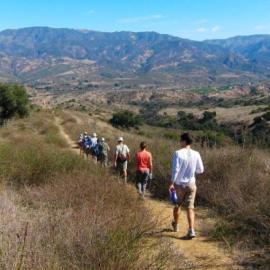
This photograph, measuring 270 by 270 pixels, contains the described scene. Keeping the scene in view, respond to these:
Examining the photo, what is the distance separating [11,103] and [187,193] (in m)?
49.3

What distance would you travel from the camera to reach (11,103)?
56.2 meters

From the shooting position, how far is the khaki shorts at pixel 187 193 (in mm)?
8844

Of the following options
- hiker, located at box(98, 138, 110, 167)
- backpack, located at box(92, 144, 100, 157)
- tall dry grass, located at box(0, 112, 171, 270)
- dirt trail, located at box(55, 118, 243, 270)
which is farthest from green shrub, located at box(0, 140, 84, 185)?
backpack, located at box(92, 144, 100, 157)

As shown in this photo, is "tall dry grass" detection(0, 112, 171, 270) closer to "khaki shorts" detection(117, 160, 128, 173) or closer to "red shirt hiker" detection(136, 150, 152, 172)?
"red shirt hiker" detection(136, 150, 152, 172)

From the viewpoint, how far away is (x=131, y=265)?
5.36 metres

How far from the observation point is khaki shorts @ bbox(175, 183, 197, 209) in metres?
8.84

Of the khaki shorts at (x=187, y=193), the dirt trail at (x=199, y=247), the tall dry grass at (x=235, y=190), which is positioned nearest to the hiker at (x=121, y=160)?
the tall dry grass at (x=235, y=190)

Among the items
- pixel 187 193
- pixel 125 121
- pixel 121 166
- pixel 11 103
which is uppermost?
pixel 187 193

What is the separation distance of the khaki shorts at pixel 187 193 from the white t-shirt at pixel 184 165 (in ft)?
0.34

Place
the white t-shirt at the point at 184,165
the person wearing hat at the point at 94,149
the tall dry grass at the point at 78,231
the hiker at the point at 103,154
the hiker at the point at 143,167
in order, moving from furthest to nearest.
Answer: the person wearing hat at the point at 94,149
the hiker at the point at 103,154
the hiker at the point at 143,167
the white t-shirt at the point at 184,165
the tall dry grass at the point at 78,231

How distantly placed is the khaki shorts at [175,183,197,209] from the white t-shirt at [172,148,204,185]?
0.34 ft

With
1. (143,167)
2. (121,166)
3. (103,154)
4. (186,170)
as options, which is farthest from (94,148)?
(186,170)

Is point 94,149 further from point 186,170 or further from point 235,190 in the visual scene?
point 186,170

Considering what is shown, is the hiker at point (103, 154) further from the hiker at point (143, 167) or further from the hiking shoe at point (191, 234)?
the hiking shoe at point (191, 234)
